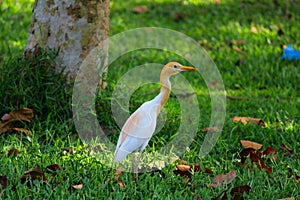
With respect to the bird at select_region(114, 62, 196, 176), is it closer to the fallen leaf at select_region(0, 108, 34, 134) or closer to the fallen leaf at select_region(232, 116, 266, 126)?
the fallen leaf at select_region(0, 108, 34, 134)

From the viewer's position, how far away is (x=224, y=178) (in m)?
3.85

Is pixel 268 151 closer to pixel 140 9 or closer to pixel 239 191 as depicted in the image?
pixel 239 191

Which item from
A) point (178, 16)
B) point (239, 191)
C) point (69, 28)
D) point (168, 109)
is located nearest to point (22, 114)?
point (69, 28)

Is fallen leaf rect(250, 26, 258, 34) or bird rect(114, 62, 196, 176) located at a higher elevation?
bird rect(114, 62, 196, 176)

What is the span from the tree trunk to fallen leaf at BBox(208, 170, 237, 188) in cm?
167

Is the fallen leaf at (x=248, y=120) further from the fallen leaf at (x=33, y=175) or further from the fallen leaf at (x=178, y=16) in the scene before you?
the fallen leaf at (x=178, y=16)

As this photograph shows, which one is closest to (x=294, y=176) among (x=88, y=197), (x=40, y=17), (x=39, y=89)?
(x=88, y=197)

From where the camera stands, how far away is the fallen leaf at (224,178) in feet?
12.5

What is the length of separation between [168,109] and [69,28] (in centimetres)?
106

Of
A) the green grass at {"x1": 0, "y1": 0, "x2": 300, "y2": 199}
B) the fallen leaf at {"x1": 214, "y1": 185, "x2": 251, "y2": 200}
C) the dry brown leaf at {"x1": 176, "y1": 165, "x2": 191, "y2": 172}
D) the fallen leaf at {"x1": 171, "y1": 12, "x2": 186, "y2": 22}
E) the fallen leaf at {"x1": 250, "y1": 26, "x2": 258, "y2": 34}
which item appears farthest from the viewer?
the fallen leaf at {"x1": 171, "y1": 12, "x2": 186, "y2": 22}

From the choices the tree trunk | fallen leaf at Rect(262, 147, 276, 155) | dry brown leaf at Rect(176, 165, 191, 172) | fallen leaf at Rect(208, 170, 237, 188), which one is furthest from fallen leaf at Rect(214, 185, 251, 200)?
the tree trunk

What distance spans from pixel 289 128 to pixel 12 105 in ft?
7.44

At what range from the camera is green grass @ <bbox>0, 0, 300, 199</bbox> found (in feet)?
12.2

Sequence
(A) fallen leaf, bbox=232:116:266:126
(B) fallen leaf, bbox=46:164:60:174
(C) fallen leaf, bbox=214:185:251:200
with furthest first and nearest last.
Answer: (A) fallen leaf, bbox=232:116:266:126 → (B) fallen leaf, bbox=46:164:60:174 → (C) fallen leaf, bbox=214:185:251:200
